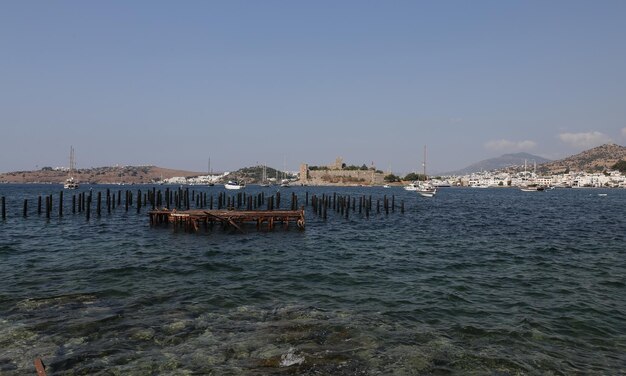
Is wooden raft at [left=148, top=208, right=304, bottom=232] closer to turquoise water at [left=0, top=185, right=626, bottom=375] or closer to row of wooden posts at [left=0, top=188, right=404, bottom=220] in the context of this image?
turquoise water at [left=0, top=185, right=626, bottom=375]

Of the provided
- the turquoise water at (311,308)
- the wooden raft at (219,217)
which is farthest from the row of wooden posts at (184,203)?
the turquoise water at (311,308)

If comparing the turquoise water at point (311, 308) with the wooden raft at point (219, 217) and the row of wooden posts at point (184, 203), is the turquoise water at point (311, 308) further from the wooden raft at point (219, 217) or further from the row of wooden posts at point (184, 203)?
the row of wooden posts at point (184, 203)

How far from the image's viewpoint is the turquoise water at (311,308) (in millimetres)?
9008

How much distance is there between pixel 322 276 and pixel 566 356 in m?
9.38

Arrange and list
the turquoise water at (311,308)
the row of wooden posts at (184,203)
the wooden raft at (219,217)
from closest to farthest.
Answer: the turquoise water at (311,308) → the wooden raft at (219,217) → the row of wooden posts at (184,203)

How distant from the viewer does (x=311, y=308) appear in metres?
12.7

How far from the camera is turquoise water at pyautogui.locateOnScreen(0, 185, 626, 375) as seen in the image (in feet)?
29.6

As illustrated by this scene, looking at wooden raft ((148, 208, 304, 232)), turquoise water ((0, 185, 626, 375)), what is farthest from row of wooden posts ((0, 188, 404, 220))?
turquoise water ((0, 185, 626, 375))

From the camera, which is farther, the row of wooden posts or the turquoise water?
the row of wooden posts

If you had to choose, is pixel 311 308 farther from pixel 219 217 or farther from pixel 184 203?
Result: pixel 184 203

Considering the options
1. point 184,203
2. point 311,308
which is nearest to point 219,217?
point 311,308

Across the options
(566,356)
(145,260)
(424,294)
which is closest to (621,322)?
(566,356)

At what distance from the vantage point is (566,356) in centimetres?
951

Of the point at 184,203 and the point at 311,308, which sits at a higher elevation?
the point at 184,203
